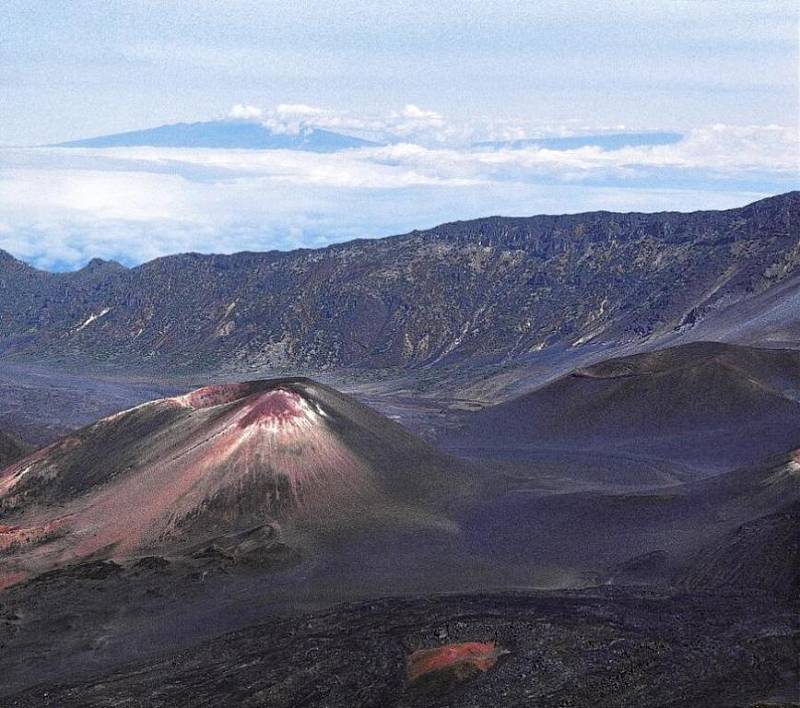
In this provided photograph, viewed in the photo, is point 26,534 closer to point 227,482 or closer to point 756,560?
point 227,482

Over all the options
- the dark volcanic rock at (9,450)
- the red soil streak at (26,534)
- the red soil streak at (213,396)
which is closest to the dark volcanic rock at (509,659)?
the red soil streak at (26,534)

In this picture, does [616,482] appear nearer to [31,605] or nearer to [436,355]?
[31,605]

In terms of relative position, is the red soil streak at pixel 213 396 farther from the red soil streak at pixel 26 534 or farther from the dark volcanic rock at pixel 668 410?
the dark volcanic rock at pixel 668 410

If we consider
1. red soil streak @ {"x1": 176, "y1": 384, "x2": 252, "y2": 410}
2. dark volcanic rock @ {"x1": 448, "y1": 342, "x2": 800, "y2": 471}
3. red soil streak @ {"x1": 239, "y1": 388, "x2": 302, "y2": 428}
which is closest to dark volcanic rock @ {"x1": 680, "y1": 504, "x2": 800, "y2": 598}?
red soil streak @ {"x1": 239, "y1": 388, "x2": 302, "y2": 428}

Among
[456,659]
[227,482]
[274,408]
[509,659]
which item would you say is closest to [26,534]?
[227,482]

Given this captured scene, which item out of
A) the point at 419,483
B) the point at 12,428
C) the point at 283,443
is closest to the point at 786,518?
the point at 419,483
